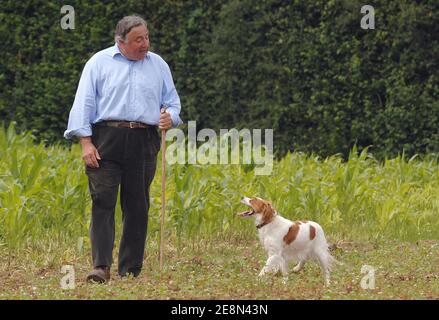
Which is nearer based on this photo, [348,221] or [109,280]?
[109,280]

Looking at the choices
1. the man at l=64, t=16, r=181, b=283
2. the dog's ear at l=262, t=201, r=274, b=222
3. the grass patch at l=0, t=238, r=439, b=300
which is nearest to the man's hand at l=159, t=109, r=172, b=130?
the man at l=64, t=16, r=181, b=283

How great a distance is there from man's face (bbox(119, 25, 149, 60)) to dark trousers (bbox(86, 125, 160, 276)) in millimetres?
541

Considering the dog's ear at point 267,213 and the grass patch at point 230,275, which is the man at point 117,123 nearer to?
the grass patch at point 230,275

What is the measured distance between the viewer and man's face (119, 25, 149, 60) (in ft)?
25.7

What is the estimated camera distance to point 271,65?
45.4ft

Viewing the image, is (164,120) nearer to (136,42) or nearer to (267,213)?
(136,42)

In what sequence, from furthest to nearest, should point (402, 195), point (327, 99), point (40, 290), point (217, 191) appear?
point (327, 99), point (402, 195), point (217, 191), point (40, 290)

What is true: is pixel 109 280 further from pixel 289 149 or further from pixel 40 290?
pixel 289 149

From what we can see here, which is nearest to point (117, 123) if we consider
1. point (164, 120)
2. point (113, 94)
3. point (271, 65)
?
point (113, 94)

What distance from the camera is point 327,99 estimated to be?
45.1 feet

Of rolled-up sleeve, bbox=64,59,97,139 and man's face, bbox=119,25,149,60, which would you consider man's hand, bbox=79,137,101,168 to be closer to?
rolled-up sleeve, bbox=64,59,97,139

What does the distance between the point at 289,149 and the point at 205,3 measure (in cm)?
211

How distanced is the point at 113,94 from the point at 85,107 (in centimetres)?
22

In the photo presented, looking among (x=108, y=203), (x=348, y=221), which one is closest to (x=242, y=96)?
(x=348, y=221)
